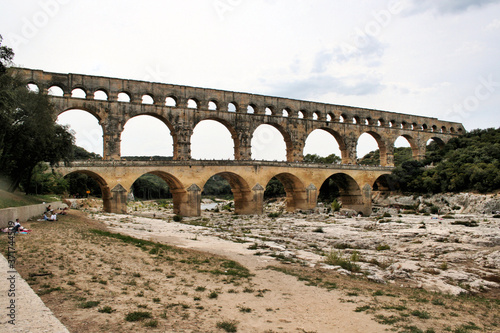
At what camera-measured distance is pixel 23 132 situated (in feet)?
68.2

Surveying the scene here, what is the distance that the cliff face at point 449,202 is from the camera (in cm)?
3594

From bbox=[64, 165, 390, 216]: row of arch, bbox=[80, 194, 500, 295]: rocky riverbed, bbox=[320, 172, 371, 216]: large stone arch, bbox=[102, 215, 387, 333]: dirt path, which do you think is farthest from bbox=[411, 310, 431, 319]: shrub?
bbox=[320, 172, 371, 216]: large stone arch

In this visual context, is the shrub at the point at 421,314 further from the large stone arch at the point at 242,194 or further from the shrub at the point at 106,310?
the large stone arch at the point at 242,194

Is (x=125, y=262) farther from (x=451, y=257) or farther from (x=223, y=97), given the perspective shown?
(x=223, y=97)

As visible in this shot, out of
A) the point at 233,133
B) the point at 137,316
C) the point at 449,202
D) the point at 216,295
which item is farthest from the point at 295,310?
the point at 449,202

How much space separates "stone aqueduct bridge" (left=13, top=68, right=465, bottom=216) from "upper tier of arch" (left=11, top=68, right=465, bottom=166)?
0.28ft

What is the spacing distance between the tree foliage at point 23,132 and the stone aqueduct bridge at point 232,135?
6277 mm

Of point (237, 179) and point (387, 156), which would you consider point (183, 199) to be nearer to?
point (237, 179)

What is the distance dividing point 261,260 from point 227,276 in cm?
326

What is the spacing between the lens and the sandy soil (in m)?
6.76

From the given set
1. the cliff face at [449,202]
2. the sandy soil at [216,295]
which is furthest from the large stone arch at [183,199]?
the cliff face at [449,202]

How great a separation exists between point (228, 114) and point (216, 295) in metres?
32.8

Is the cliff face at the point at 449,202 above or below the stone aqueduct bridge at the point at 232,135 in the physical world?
below

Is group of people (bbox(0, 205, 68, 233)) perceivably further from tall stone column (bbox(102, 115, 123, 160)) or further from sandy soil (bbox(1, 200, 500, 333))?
tall stone column (bbox(102, 115, 123, 160))
